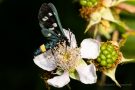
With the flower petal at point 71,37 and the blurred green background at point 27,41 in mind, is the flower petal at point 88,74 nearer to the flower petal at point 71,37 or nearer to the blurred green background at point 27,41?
the flower petal at point 71,37

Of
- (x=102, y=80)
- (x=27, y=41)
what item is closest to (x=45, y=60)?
(x=102, y=80)

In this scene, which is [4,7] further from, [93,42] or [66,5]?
[93,42]

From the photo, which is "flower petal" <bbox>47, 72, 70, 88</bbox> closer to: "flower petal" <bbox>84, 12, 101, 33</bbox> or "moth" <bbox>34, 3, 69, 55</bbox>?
"moth" <bbox>34, 3, 69, 55</bbox>

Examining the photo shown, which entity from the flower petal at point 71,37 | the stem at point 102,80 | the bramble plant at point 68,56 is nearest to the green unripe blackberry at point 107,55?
the bramble plant at point 68,56

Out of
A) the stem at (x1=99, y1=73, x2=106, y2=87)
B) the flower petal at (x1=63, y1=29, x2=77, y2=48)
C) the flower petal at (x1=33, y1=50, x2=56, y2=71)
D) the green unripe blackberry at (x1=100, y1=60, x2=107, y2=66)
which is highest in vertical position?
the flower petal at (x1=63, y1=29, x2=77, y2=48)

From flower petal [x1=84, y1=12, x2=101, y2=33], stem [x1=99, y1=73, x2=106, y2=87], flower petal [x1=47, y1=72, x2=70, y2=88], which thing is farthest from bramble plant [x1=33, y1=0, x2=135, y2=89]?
stem [x1=99, y1=73, x2=106, y2=87]

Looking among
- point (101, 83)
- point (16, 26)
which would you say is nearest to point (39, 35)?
point (16, 26)

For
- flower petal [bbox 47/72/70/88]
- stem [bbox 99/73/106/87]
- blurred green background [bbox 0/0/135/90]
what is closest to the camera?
flower petal [bbox 47/72/70/88]
